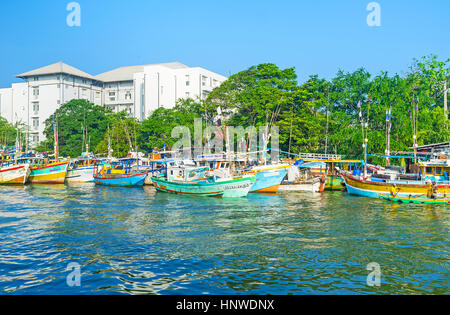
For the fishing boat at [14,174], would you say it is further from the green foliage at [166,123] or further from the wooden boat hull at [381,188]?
the wooden boat hull at [381,188]

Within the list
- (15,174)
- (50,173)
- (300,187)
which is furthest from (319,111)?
(15,174)

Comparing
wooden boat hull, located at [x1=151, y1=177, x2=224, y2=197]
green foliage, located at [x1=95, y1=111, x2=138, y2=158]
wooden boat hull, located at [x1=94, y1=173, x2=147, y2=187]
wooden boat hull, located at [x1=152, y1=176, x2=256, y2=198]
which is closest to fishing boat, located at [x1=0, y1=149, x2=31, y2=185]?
wooden boat hull, located at [x1=94, y1=173, x2=147, y2=187]

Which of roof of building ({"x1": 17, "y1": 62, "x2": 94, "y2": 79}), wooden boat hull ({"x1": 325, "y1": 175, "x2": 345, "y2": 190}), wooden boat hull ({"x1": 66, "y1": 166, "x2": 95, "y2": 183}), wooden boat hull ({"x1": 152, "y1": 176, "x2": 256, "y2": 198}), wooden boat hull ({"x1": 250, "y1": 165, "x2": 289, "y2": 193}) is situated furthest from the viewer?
roof of building ({"x1": 17, "y1": 62, "x2": 94, "y2": 79})

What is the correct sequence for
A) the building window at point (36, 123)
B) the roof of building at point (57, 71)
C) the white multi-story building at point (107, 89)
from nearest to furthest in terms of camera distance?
the white multi-story building at point (107, 89)
the roof of building at point (57, 71)
the building window at point (36, 123)

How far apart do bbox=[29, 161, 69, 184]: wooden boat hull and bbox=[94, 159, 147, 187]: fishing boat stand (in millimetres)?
4153

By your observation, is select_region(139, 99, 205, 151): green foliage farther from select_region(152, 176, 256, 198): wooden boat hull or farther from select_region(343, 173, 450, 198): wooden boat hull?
select_region(343, 173, 450, 198): wooden boat hull

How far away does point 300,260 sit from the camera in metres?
13.9

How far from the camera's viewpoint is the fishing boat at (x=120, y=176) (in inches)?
1905

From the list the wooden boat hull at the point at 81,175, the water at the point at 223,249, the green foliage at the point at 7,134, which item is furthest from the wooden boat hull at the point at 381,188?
the green foliage at the point at 7,134

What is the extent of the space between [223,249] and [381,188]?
75.7 feet

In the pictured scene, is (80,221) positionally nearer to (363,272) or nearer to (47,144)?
(363,272)

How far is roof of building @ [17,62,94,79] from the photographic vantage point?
8325cm
